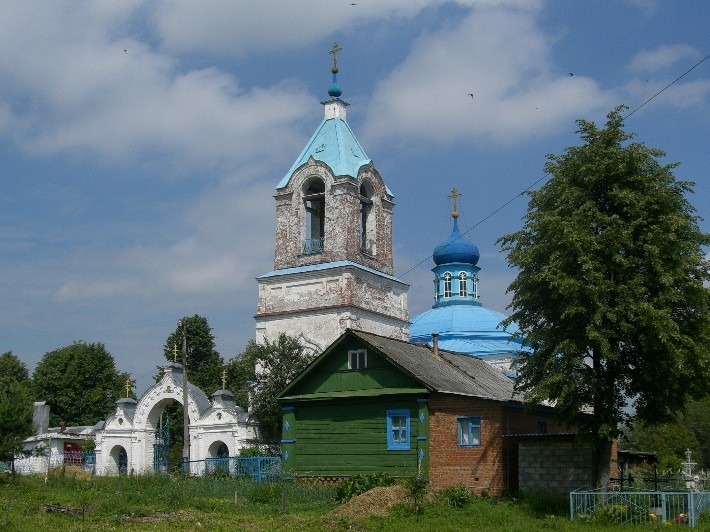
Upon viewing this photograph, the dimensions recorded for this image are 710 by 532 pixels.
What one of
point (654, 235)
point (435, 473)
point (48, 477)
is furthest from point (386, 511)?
point (48, 477)

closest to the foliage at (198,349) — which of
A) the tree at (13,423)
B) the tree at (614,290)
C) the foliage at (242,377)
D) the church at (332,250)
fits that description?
the foliage at (242,377)

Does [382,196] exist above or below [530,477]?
above

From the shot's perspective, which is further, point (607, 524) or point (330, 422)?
point (330, 422)

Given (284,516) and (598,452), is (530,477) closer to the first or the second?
(598,452)

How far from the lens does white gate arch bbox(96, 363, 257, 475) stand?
3675 cm

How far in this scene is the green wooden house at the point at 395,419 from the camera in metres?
25.2

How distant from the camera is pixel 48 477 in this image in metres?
30.6

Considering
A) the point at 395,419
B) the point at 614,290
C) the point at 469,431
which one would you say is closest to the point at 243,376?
the point at 395,419

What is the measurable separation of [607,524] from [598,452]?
3.49 m

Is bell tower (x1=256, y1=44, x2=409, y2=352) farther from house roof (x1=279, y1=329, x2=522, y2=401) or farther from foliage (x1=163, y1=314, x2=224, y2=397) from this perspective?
foliage (x1=163, y1=314, x2=224, y2=397)

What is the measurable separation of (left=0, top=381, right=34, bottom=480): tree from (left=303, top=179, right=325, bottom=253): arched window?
14382 mm

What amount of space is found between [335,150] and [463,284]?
605 inches

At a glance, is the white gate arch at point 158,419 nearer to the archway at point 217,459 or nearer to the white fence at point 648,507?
the archway at point 217,459

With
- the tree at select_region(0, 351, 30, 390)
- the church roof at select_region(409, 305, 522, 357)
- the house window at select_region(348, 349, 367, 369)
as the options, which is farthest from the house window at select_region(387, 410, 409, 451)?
the tree at select_region(0, 351, 30, 390)
